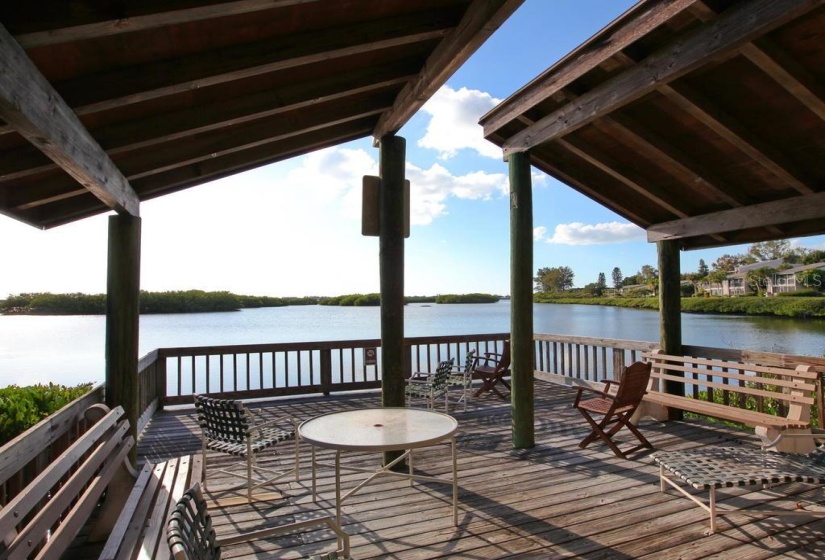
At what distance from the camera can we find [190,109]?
2.96 m

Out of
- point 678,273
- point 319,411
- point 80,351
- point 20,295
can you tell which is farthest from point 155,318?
point 678,273

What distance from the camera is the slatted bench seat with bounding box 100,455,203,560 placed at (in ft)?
6.19

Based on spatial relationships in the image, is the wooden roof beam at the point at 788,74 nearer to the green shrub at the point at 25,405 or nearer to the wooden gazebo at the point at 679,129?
the wooden gazebo at the point at 679,129

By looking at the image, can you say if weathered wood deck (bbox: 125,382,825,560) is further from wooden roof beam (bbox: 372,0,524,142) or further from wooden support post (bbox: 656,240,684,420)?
wooden roof beam (bbox: 372,0,524,142)

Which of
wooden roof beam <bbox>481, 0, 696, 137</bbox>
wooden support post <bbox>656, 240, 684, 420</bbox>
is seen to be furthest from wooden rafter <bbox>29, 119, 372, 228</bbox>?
wooden support post <bbox>656, 240, 684, 420</bbox>

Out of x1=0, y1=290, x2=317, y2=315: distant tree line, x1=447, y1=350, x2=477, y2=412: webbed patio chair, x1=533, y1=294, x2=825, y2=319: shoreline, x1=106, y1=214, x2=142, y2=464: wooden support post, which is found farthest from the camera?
x1=533, y1=294, x2=825, y2=319: shoreline

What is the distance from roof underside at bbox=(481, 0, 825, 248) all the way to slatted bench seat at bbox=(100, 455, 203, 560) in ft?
12.4

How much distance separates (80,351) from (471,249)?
1269 cm

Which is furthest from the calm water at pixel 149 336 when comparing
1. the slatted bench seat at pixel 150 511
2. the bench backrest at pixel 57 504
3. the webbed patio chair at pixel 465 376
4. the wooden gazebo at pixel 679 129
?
the bench backrest at pixel 57 504

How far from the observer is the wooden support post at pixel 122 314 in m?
3.67

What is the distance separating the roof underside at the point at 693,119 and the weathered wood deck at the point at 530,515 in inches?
97.0

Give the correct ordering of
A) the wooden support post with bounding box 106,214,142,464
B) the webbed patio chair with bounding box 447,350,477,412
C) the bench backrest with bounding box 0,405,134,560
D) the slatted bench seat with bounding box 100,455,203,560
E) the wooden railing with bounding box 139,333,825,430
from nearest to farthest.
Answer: the bench backrest with bounding box 0,405,134,560 → the slatted bench seat with bounding box 100,455,203,560 → the wooden support post with bounding box 106,214,142,464 → the webbed patio chair with bounding box 447,350,477,412 → the wooden railing with bounding box 139,333,825,430

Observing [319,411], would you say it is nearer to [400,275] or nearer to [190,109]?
[400,275]

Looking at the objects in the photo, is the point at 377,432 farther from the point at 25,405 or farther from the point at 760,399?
the point at 760,399
